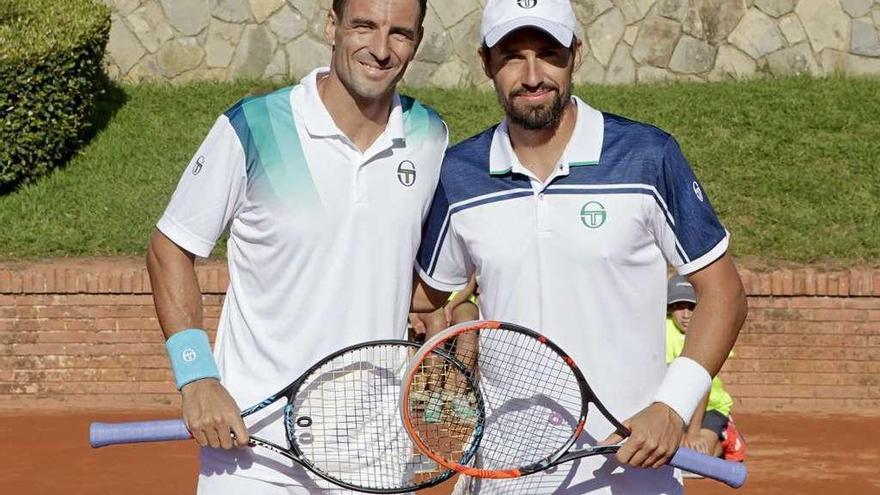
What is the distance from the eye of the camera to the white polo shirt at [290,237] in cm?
434

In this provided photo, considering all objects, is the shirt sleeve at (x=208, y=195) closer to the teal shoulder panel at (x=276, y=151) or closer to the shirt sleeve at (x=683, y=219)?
the teal shoulder panel at (x=276, y=151)

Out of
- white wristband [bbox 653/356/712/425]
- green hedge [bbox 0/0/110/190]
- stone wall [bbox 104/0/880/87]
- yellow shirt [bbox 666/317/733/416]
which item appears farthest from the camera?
stone wall [bbox 104/0/880/87]

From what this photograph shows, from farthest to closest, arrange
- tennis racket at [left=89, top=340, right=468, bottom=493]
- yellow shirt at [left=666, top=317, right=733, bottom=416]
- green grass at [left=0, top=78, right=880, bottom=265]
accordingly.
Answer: green grass at [left=0, top=78, right=880, bottom=265] → yellow shirt at [left=666, top=317, right=733, bottom=416] → tennis racket at [left=89, top=340, right=468, bottom=493]

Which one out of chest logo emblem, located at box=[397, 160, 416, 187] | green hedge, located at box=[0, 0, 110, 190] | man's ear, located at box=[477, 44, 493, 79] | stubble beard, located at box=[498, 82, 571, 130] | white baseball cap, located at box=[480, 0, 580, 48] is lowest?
chest logo emblem, located at box=[397, 160, 416, 187]

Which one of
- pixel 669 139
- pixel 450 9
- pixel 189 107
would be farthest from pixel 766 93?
pixel 669 139

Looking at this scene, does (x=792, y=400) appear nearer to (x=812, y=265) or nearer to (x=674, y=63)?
(x=812, y=265)

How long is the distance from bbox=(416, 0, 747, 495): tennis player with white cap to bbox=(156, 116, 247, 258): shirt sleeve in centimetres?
72

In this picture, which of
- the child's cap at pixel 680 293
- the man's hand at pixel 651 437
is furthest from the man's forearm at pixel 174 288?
the child's cap at pixel 680 293

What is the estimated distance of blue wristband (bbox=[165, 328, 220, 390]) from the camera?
166 inches

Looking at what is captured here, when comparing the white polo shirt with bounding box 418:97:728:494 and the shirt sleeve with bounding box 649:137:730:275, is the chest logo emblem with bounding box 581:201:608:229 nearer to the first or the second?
the white polo shirt with bounding box 418:97:728:494

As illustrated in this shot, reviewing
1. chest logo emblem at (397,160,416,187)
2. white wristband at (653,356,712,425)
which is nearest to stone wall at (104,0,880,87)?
chest logo emblem at (397,160,416,187)

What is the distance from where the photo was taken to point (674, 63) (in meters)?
14.0

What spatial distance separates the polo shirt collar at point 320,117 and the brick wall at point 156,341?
6.06 meters

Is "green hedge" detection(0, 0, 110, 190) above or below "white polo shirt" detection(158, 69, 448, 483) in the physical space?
above
